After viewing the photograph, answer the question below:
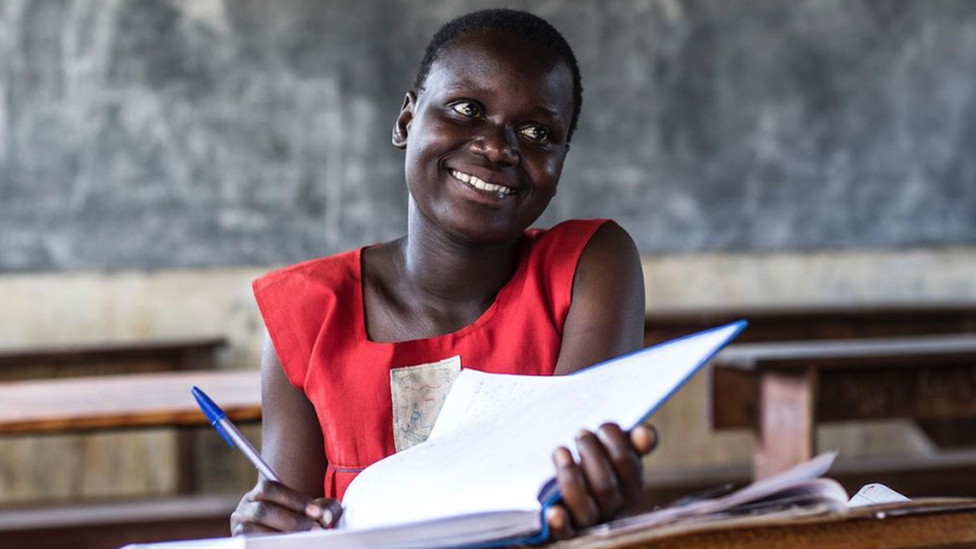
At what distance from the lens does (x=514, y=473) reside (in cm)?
69

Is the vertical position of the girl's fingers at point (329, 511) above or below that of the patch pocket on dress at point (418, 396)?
below

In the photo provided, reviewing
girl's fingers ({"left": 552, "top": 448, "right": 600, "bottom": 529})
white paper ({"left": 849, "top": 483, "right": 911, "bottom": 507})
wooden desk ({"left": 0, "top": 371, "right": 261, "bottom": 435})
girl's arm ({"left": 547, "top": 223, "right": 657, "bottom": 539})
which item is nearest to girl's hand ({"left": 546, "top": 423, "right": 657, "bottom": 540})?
girl's fingers ({"left": 552, "top": 448, "right": 600, "bottom": 529})

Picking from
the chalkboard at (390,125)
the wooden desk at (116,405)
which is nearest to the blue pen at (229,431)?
the wooden desk at (116,405)

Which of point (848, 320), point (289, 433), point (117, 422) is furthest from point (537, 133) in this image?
point (848, 320)

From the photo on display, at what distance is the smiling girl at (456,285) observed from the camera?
3.66ft

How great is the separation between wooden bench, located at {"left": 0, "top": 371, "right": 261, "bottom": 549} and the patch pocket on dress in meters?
1.04

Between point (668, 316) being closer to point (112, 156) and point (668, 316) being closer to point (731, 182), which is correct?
point (731, 182)

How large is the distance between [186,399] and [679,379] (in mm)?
1820

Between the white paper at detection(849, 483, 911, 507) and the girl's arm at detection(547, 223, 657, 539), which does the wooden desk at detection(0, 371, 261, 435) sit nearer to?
the girl's arm at detection(547, 223, 657, 539)

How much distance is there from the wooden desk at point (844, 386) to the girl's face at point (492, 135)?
160 cm

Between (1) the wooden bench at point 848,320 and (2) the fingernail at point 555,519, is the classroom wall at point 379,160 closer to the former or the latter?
(1) the wooden bench at point 848,320

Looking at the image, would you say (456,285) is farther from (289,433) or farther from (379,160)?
(379,160)

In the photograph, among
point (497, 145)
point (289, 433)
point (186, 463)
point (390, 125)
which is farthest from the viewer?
point (390, 125)

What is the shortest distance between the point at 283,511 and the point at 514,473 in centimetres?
26
